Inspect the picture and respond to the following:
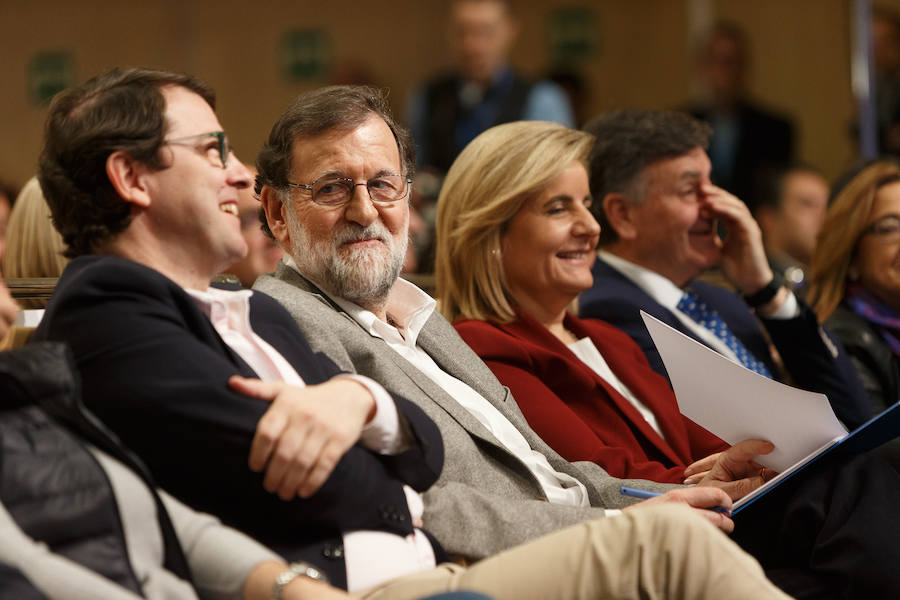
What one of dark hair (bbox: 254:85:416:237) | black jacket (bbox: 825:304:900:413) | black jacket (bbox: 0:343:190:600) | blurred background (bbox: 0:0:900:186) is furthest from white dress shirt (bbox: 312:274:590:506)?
blurred background (bbox: 0:0:900:186)

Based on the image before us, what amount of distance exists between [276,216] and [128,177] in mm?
657

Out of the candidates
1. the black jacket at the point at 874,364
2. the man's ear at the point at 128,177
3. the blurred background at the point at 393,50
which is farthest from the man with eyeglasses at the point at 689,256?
the blurred background at the point at 393,50

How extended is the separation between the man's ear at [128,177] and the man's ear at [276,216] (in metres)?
0.61

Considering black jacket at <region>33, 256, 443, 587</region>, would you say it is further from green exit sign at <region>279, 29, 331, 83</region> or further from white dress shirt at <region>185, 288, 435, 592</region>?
green exit sign at <region>279, 29, 331, 83</region>

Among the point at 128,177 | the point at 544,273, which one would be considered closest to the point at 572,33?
the point at 544,273

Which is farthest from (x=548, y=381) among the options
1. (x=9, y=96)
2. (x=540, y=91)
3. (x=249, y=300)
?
(x=9, y=96)

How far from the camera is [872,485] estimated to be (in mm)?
2195

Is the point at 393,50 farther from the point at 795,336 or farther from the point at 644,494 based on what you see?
the point at 644,494

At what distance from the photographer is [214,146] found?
2.04 m

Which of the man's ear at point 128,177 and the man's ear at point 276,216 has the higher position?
the man's ear at point 128,177

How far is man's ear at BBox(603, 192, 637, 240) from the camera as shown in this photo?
3570 millimetres

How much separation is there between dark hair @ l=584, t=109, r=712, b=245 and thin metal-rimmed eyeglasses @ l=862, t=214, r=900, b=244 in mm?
681

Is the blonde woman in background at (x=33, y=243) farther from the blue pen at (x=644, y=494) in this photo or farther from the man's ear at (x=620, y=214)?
the man's ear at (x=620, y=214)

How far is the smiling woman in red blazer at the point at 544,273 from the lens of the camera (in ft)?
9.34
